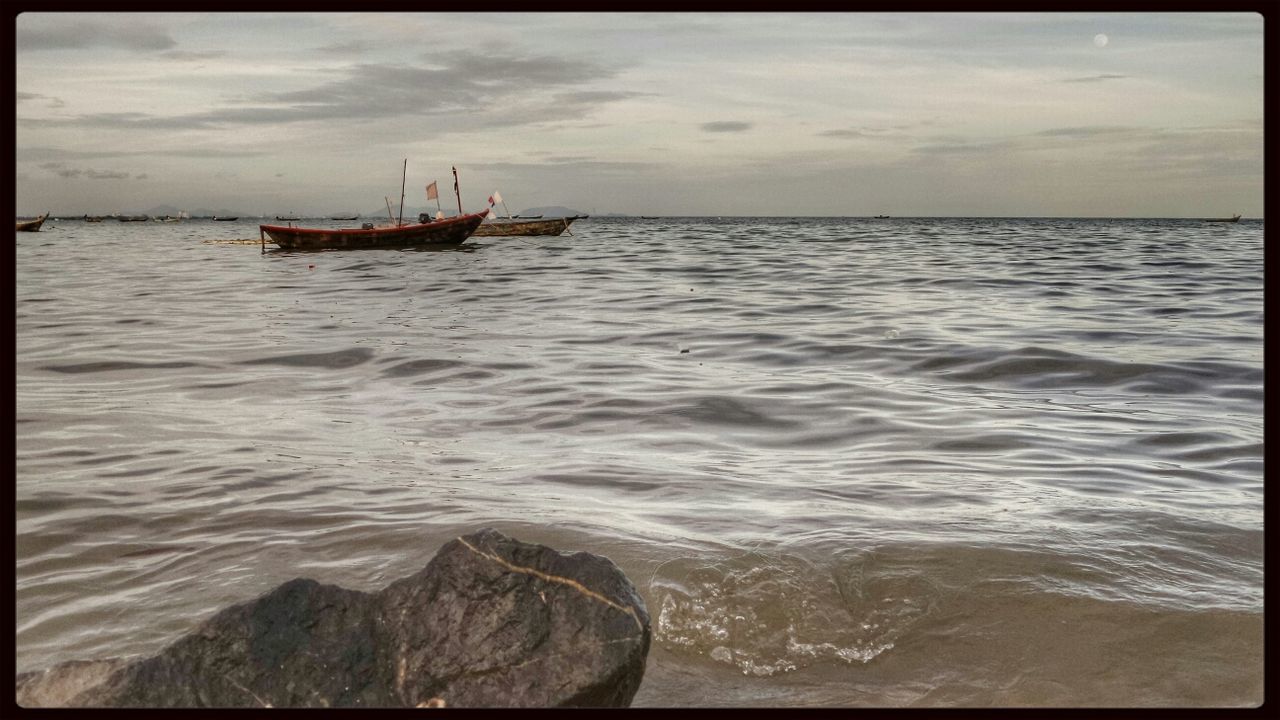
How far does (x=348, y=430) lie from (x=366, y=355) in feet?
16.4

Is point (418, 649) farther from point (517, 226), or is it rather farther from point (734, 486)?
point (517, 226)

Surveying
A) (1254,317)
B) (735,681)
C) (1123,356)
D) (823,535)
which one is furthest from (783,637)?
(1254,317)

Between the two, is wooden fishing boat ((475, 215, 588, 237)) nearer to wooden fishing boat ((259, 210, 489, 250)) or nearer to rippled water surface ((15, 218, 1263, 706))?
wooden fishing boat ((259, 210, 489, 250))

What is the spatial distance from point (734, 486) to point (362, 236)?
4346 cm

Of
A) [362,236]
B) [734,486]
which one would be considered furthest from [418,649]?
[362,236]

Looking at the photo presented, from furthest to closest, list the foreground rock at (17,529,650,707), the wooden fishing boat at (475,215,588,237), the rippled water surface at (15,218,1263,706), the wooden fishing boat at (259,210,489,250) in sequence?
the wooden fishing boat at (475,215,588,237), the wooden fishing boat at (259,210,489,250), the rippled water surface at (15,218,1263,706), the foreground rock at (17,529,650,707)

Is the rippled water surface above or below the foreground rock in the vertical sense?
below

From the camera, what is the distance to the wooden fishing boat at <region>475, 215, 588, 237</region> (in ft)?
206

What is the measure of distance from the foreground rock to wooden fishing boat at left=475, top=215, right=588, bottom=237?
197 ft

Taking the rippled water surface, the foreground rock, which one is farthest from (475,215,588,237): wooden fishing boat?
the foreground rock

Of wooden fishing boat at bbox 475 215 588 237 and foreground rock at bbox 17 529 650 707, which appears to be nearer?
foreground rock at bbox 17 529 650 707

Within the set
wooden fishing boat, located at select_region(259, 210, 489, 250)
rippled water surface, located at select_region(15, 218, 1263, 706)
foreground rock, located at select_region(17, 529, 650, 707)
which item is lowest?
rippled water surface, located at select_region(15, 218, 1263, 706)

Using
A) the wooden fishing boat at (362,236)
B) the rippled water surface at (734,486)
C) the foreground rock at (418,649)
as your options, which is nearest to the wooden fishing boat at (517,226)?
the wooden fishing boat at (362,236)
